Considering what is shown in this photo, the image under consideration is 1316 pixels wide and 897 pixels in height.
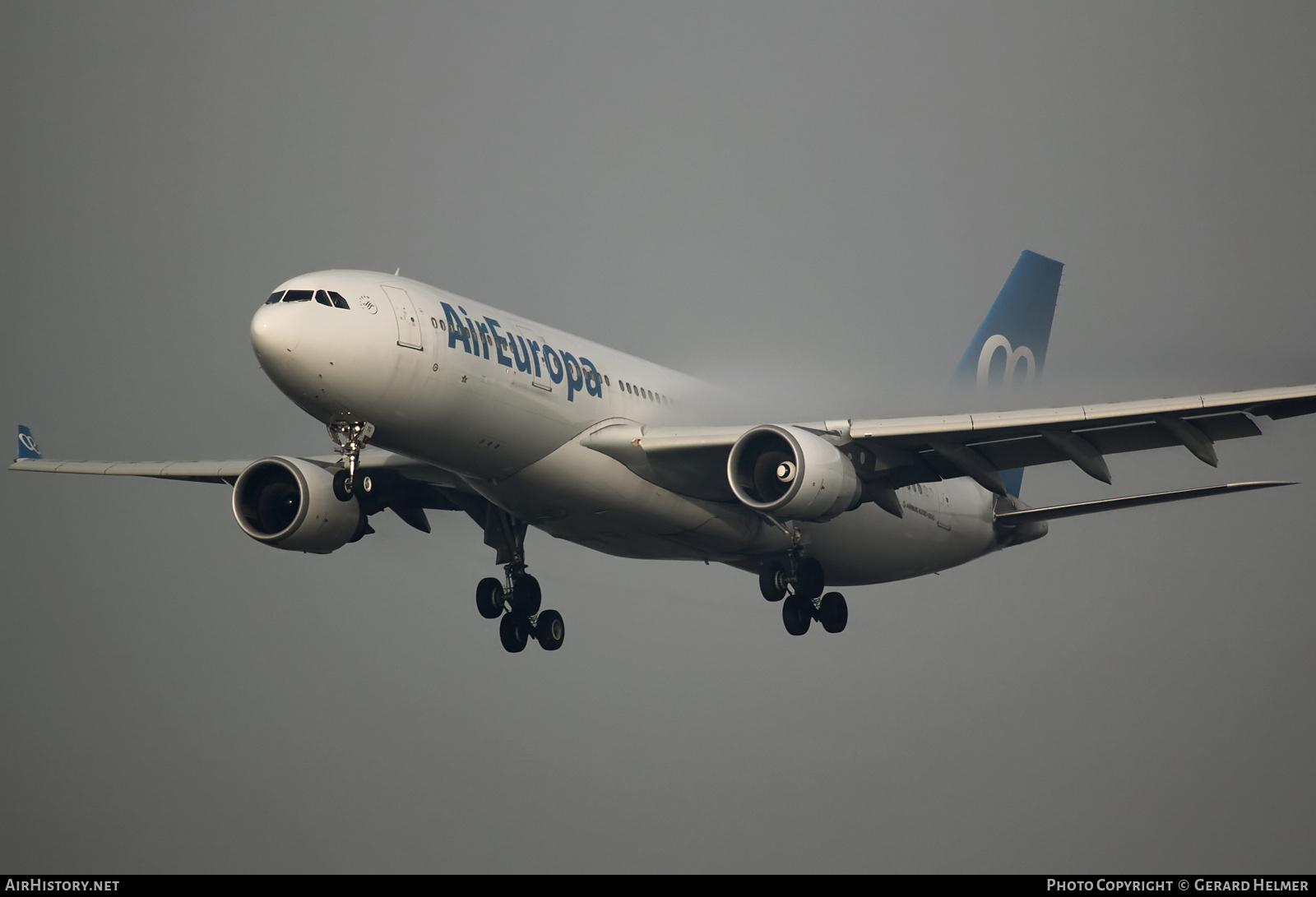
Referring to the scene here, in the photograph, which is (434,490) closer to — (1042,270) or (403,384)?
(403,384)

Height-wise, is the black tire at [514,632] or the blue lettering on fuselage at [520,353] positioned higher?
the blue lettering on fuselage at [520,353]

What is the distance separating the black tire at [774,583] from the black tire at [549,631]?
495cm

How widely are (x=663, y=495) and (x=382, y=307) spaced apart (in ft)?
23.8

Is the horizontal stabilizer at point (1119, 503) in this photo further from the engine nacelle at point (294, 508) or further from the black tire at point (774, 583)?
the engine nacelle at point (294, 508)

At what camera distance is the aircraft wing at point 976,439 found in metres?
25.8

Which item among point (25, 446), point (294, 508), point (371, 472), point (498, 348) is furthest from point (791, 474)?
point (25, 446)

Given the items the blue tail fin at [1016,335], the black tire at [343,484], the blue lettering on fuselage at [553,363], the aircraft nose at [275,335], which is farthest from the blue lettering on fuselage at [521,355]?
the blue tail fin at [1016,335]

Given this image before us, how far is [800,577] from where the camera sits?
105ft

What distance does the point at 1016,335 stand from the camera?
4322 cm

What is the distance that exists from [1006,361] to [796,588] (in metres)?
14.0

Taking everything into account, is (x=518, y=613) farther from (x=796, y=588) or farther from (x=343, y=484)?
(x=343, y=484)

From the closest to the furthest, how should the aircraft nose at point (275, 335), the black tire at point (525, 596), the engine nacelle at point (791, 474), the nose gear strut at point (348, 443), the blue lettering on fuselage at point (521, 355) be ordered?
1. the aircraft nose at point (275, 335)
2. the nose gear strut at point (348, 443)
3. the blue lettering on fuselage at point (521, 355)
4. the engine nacelle at point (791, 474)
5. the black tire at point (525, 596)

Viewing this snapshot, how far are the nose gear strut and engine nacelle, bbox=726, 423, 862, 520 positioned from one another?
7001mm
